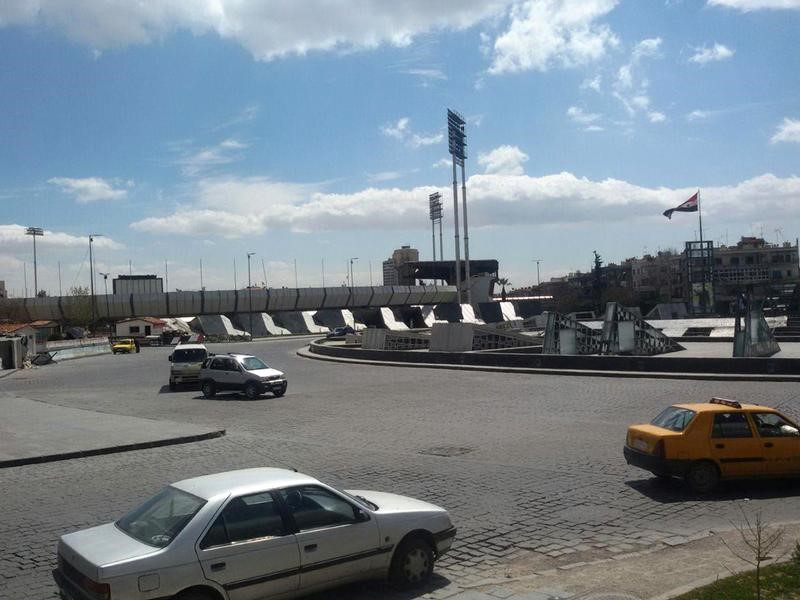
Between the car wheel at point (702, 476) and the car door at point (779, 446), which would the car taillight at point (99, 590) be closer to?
the car wheel at point (702, 476)

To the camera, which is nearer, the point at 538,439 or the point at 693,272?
the point at 538,439

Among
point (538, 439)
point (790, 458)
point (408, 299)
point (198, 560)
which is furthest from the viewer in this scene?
point (408, 299)

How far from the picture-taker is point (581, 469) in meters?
12.1

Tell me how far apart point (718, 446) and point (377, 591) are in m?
6.03

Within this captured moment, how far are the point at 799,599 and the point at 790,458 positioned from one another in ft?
18.5

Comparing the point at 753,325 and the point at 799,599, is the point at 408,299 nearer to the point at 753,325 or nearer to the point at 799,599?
the point at 753,325

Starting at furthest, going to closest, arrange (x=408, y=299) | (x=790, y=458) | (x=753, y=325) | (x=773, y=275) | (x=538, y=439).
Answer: (x=408, y=299) → (x=773, y=275) → (x=753, y=325) → (x=538, y=439) → (x=790, y=458)

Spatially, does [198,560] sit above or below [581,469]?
above

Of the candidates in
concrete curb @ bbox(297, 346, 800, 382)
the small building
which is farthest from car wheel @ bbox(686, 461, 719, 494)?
the small building

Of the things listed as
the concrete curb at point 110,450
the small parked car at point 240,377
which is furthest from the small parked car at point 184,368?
the concrete curb at point 110,450

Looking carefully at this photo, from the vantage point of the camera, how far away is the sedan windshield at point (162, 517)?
5.96m

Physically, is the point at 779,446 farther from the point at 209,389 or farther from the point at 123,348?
the point at 123,348

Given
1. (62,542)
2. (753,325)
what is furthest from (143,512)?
(753,325)

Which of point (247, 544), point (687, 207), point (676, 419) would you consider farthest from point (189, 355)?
point (687, 207)
